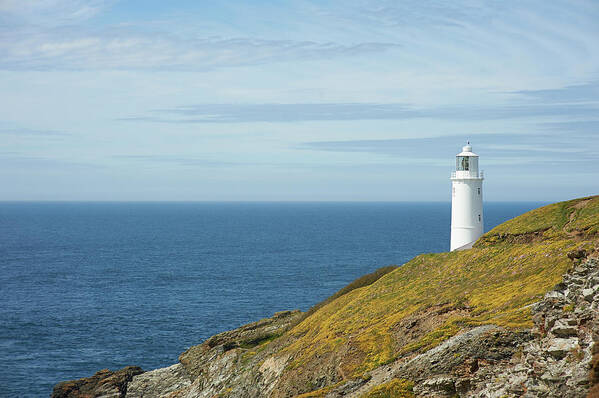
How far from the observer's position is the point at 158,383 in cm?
4453

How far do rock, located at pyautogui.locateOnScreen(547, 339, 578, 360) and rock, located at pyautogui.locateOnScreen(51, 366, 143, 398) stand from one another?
3702cm

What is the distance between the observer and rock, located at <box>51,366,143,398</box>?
147 ft

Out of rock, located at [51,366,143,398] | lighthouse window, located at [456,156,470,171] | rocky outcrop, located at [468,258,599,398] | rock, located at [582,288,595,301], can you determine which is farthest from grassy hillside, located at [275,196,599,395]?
rock, located at [51,366,143,398]

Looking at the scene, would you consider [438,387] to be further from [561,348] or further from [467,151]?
[467,151]

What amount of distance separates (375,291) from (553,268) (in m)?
14.5

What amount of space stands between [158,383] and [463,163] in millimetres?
34925

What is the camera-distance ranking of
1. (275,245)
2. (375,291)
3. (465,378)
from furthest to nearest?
(275,245), (375,291), (465,378)

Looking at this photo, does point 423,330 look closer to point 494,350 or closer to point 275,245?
point 494,350

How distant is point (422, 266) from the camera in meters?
41.5

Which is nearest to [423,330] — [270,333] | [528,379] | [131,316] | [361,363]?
[361,363]

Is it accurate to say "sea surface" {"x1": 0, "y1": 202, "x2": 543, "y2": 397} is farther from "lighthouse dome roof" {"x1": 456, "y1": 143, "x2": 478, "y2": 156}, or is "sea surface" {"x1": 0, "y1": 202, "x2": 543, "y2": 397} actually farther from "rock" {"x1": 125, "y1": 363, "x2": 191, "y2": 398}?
"lighthouse dome roof" {"x1": 456, "y1": 143, "x2": 478, "y2": 156}

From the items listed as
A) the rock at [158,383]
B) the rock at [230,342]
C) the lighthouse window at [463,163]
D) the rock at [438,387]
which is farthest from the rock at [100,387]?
the lighthouse window at [463,163]

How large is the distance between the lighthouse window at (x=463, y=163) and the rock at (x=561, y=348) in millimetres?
36109

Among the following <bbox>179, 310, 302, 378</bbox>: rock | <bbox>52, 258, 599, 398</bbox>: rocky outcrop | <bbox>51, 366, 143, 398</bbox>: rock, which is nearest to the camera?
<bbox>52, 258, 599, 398</bbox>: rocky outcrop
